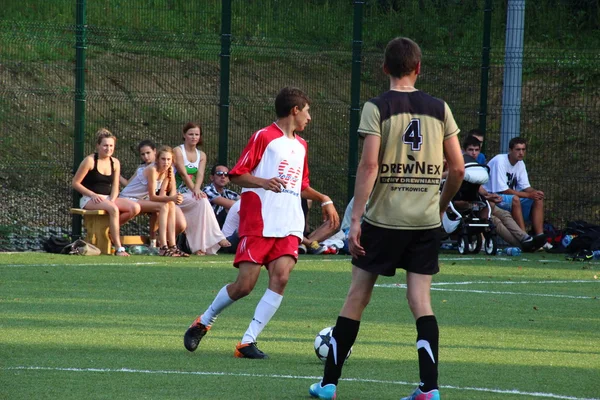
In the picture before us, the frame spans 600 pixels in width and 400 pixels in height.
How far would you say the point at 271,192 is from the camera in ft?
24.3

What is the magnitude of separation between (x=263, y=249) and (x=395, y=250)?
1740mm

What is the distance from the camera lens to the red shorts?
7.31 metres

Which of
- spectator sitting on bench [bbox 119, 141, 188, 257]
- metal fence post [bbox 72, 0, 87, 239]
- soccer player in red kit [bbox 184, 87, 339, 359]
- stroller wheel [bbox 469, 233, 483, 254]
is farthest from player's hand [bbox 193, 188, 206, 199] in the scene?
soccer player in red kit [bbox 184, 87, 339, 359]

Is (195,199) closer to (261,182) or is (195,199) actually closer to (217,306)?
(217,306)

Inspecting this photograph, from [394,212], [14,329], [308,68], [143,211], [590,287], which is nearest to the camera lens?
[394,212]

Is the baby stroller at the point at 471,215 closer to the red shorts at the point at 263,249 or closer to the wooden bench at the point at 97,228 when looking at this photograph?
the wooden bench at the point at 97,228

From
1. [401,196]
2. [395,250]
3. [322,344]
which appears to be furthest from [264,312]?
[401,196]

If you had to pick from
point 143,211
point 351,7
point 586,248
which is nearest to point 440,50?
point 351,7

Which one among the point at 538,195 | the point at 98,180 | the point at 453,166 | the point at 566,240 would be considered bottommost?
the point at 566,240

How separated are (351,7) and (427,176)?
12.0 metres

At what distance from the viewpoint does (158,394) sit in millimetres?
5848

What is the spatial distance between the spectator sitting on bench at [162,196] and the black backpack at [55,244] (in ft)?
3.21

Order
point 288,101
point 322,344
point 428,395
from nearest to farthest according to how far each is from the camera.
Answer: point 428,395, point 322,344, point 288,101

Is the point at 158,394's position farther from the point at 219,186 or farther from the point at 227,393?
the point at 219,186
